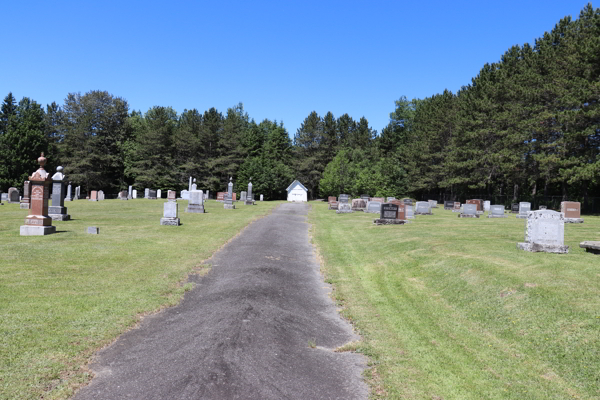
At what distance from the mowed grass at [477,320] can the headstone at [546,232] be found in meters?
0.53

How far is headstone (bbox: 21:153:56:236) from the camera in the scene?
1603 centimetres

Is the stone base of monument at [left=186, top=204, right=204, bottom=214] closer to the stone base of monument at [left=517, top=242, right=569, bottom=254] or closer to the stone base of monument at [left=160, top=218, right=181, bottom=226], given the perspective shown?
the stone base of monument at [left=160, top=218, right=181, bottom=226]

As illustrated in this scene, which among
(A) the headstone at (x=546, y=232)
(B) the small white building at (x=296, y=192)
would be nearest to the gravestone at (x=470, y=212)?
(A) the headstone at (x=546, y=232)

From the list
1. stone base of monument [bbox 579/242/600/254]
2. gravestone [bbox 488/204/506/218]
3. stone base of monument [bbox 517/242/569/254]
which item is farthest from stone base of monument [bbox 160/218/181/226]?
gravestone [bbox 488/204/506/218]

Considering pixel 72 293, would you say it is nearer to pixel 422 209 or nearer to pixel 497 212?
pixel 422 209

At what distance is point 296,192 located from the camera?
8144 cm

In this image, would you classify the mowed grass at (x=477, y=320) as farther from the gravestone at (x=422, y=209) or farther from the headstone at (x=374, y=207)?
the headstone at (x=374, y=207)

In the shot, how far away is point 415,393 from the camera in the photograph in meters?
4.81

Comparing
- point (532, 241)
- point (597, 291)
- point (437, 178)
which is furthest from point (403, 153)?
point (597, 291)

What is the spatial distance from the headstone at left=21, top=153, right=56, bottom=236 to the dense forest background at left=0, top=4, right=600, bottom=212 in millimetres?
36120

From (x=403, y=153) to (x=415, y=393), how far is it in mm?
69054

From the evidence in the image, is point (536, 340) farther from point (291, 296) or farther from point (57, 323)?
point (57, 323)

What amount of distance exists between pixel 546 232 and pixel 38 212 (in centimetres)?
1820

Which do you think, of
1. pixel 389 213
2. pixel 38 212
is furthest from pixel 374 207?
pixel 38 212
